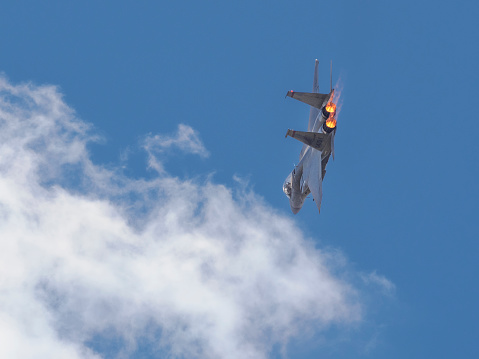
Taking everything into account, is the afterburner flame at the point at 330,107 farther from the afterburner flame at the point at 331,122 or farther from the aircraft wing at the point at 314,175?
the aircraft wing at the point at 314,175

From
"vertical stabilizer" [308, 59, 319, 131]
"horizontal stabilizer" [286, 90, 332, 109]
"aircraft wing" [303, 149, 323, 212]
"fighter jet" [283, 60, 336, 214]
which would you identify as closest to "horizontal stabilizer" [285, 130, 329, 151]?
"fighter jet" [283, 60, 336, 214]

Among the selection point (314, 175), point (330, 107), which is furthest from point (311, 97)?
point (314, 175)

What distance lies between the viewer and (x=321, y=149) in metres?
74.6

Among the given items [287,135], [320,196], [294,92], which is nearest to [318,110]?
[294,92]

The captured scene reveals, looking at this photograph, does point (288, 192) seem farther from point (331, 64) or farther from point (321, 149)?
point (331, 64)

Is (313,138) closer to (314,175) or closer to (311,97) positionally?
(314,175)

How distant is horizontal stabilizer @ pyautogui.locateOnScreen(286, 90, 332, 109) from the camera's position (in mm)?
78438

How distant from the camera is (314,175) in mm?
73562

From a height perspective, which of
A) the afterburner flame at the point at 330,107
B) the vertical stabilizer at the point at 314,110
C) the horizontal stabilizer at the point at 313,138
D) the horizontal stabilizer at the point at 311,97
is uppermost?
the vertical stabilizer at the point at 314,110

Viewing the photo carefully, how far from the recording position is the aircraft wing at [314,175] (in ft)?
230

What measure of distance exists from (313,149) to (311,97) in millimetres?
6952

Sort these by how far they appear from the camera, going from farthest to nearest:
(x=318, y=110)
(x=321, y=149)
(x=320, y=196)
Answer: (x=318, y=110), (x=321, y=149), (x=320, y=196)

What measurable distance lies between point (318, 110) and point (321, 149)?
8.88 meters

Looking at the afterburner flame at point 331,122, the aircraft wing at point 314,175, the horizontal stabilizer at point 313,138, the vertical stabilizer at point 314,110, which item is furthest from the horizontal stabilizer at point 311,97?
the aircraft wing at point 314,175
